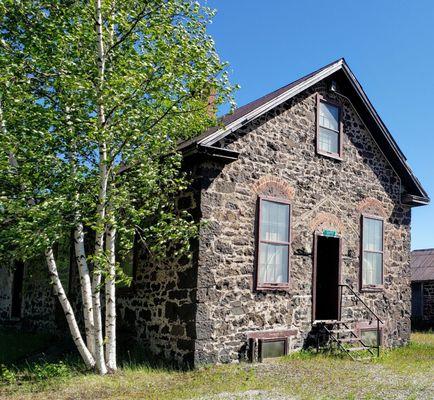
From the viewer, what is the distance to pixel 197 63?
9.62 metres

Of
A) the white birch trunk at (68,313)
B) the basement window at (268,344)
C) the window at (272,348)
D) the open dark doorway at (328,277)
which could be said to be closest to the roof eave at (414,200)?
the open dark doorway at (328,277)

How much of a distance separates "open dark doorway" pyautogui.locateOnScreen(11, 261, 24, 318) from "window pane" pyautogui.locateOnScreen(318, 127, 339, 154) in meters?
10.7

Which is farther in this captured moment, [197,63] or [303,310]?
[303,310]

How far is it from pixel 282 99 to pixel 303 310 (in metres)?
4.94

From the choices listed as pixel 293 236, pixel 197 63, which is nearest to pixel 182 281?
pixel 293 236

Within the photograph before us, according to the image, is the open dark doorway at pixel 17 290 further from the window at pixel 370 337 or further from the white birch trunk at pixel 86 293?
the window at pixel 370 337

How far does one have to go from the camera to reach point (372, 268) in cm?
1421

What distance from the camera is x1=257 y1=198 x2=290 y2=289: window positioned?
11.4 metres

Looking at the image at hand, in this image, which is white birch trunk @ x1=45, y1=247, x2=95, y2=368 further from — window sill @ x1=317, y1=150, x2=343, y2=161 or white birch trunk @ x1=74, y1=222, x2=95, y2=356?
window sill @ x1=317, y1=150, x2=343, y2=161

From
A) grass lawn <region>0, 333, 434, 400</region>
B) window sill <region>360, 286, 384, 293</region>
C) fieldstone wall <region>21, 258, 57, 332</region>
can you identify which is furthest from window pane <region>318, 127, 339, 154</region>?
fieldstone wall <region>21, 258, 57, 332</region>

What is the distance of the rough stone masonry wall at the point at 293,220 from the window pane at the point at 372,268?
1.14 feet

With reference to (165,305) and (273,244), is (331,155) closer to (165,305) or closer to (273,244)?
(273,244)

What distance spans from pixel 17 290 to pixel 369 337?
454 inches

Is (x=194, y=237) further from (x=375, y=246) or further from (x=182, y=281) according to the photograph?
(x=375, y=246)
